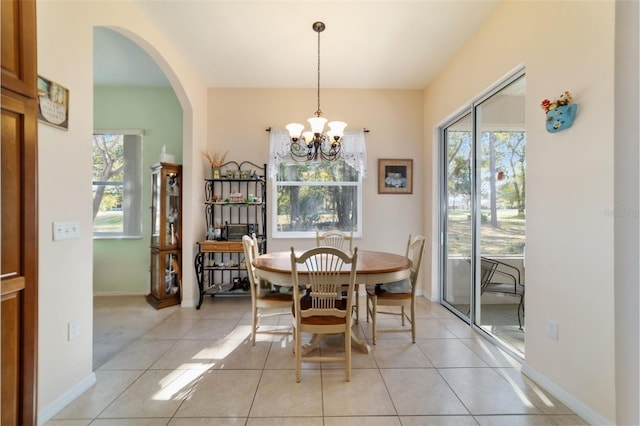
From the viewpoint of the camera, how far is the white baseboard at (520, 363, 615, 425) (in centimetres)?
152

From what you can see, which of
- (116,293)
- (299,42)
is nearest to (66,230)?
(299,42)

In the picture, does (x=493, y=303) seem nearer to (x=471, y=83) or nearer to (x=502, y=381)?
(x=502, y=381)

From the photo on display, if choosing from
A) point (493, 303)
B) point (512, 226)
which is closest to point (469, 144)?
point (512, 226)

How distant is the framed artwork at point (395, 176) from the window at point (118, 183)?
11.4 feet

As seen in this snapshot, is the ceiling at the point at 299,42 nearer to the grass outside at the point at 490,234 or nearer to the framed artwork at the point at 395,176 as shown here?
the framed artwork at the point at 395,176

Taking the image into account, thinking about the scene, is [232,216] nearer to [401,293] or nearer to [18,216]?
[401,293]

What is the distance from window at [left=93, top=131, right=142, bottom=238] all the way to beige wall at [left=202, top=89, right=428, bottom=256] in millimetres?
1062

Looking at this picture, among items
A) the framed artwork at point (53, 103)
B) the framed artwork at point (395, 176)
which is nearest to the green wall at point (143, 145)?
the framed artwork at point (53, 103)

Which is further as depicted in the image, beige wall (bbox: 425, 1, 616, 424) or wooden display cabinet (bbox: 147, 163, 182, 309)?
wooden display cabinet (bbox: 147, 163, 182, 309)

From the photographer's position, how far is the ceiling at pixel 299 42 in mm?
2369

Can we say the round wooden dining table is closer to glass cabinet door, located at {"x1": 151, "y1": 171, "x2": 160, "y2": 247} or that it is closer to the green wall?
glass cabinet door, located at {"x1": 151, "y1": 171, "x2": 160, "y2": 247}

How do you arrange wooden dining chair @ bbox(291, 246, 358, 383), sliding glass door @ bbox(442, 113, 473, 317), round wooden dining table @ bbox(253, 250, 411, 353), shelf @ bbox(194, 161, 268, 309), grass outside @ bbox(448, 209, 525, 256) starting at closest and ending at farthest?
wooden dining chair @ bbox(291, 246, 358, 383)
round wooden dining table @ bbox(253, 250, 411, 353)
grass outside @ bbox(448, 209, 525, 256)
sliding glass door @ bbox(442, 113, 473, 317)
shelf @ bbox(194, 161, 268, 309)

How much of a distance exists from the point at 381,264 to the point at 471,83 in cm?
209

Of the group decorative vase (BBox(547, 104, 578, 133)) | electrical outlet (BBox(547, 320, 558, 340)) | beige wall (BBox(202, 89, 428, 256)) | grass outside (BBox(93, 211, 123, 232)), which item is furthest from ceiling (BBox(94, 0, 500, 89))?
electrical outlet (BBox(547, 320, 558, 340))
